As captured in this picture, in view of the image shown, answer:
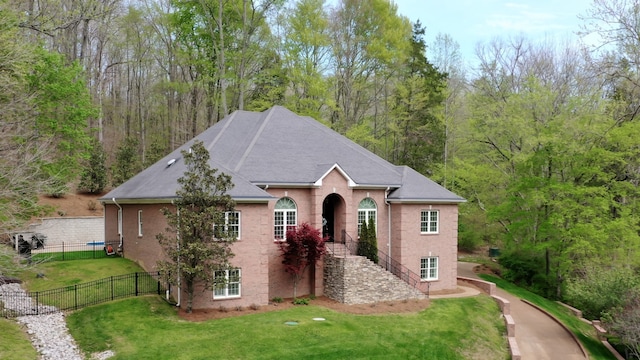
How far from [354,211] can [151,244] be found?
1119cm

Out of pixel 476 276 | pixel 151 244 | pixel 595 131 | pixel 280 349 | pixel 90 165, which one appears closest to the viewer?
pixel 280 349

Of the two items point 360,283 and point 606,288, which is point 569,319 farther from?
point 360,283

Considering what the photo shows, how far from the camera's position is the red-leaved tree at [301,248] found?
24.4 m

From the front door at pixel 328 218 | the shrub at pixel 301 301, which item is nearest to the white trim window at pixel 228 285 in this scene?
the shrub at pixel 301 301

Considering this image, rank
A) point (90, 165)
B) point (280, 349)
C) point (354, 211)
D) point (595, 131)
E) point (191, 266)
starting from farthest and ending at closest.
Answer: point (90, 165) < point (595, 131) < point (354, 211) < point (191, 266) < point (280, 349)

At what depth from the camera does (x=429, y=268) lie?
29312 millimetres

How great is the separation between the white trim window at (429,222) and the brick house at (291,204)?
6 cm

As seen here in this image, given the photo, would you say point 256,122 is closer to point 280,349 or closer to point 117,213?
point 117,213

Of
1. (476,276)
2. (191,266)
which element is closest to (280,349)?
(191,266)

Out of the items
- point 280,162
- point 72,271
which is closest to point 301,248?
point 280,162

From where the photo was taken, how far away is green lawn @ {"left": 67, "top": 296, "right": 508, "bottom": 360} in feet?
57.2

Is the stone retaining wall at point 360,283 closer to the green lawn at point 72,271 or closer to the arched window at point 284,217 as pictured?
the arched window at point 284,217

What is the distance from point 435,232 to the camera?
29.5 metres

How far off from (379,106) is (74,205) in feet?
115
